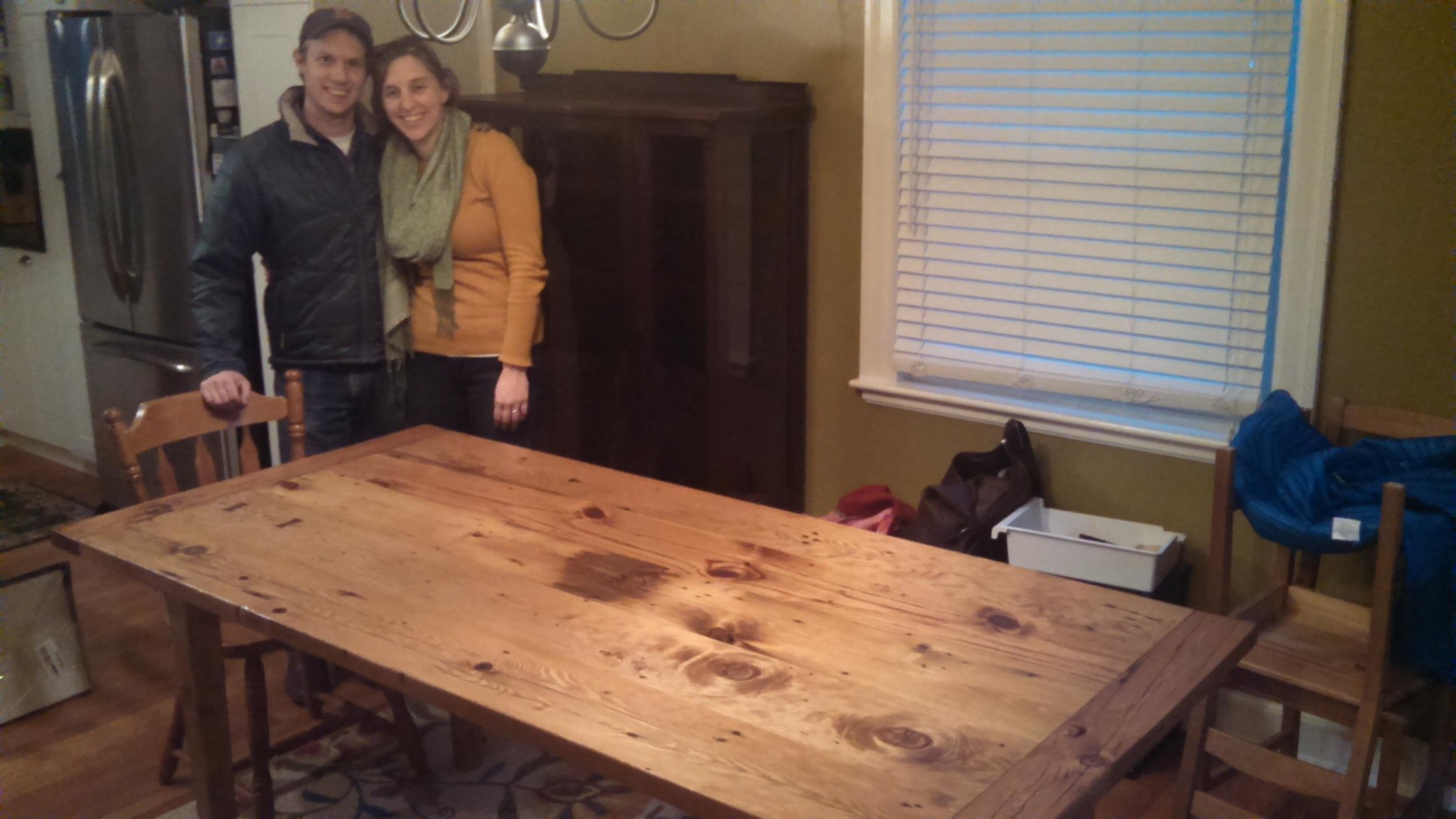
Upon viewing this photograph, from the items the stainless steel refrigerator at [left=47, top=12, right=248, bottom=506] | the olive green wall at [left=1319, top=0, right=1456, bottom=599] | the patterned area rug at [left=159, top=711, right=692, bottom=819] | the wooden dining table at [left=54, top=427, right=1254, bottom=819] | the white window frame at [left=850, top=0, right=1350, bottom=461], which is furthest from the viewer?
the stainless steel refrigerator at [left=47, top=12, right=248, bottom=506]

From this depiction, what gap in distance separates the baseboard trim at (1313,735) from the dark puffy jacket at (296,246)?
2.11 m

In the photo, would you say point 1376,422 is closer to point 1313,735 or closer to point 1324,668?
point 1324,668

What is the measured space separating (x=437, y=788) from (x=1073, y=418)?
1.63m

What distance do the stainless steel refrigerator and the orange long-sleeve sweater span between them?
4.11ft

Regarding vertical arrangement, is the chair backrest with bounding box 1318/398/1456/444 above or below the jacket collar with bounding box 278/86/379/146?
below

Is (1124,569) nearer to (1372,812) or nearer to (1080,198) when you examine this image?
(1372,812)

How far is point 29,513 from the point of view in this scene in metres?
4.19

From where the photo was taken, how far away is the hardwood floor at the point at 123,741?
99.7 inches

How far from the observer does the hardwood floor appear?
253 cm

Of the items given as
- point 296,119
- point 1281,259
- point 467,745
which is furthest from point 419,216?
point 1281,259

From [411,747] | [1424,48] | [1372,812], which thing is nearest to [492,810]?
[411,747]

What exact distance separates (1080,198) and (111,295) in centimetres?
306

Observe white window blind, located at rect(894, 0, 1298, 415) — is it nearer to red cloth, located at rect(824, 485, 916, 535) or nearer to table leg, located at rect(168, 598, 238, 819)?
red cloth, located at rect(824, 485, 916, 535)

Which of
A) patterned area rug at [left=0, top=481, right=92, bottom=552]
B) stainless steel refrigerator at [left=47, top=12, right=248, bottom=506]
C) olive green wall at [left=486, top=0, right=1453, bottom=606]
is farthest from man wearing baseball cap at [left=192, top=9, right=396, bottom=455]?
patterned area rug at [left=0, top=481, right=92, bottom=552]
